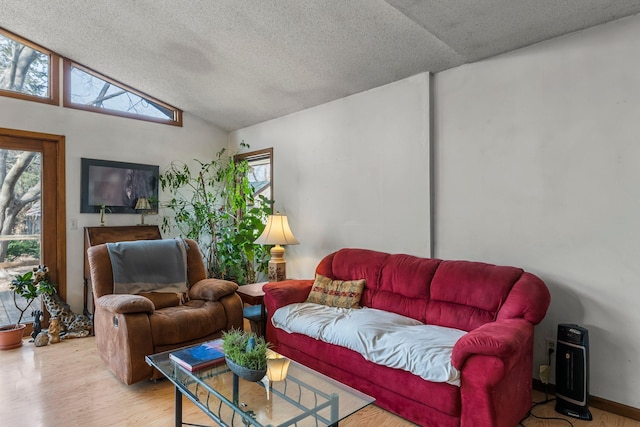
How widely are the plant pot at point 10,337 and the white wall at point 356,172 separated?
101 inches

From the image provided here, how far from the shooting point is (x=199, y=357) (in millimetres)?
2037

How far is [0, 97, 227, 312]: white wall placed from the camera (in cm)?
367

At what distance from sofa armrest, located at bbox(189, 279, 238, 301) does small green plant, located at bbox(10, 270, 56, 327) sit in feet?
4.66

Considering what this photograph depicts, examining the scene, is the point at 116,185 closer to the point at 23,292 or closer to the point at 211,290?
the point at 23,292

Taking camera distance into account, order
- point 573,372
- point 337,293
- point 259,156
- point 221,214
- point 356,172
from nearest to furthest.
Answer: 1. point 573,372
2. point 337,293
3. point 356,172
4. point 259,156
5. point 221,214

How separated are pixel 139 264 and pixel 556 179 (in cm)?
320

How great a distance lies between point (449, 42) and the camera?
102 inches

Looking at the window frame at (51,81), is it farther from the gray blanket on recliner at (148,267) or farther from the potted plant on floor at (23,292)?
the gray blanket on recliner at (148,267)

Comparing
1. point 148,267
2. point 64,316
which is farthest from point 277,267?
point 64,316

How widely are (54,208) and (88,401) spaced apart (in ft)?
7.37

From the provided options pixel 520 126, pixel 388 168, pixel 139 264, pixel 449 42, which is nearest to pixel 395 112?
pixel 388 168

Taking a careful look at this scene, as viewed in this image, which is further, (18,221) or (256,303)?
(18,221)

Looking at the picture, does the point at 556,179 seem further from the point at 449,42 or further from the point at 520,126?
the point at 449,42

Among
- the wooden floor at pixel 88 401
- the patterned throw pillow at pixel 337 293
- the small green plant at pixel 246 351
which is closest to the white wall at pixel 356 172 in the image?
the patterned throw pillow at pixel 337 293
